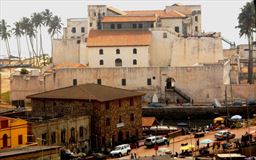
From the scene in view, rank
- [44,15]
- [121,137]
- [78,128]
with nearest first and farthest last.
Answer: [78,128], [121,137], [44,15]

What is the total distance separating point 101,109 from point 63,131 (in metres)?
6.23

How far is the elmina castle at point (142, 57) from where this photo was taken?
104625mm

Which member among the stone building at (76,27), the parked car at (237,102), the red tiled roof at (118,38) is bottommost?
the parked car at (237,102)

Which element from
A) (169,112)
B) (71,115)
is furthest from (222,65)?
(71,115)

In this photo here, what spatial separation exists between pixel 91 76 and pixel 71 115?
3303 centimetres

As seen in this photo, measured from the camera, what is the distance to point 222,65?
337 feet

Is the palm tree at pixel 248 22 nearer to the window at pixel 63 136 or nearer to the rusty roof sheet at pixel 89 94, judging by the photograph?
the rusty roof sheet at pixel 89 94

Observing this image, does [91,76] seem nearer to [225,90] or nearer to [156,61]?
[156,61]

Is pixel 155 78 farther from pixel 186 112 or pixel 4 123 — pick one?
pixel 4 123

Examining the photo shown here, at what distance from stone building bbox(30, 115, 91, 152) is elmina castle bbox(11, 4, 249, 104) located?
105 feet

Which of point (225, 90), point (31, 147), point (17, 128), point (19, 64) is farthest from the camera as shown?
point (19, 64)

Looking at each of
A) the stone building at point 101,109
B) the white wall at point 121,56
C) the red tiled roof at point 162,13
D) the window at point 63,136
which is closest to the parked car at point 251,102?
the white wall at point 121,56

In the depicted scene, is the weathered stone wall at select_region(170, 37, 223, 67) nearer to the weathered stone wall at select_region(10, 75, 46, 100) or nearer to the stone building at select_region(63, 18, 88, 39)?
the stone building at select_region(63, 18, 88, 39)

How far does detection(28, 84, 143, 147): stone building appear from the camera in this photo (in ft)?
244
